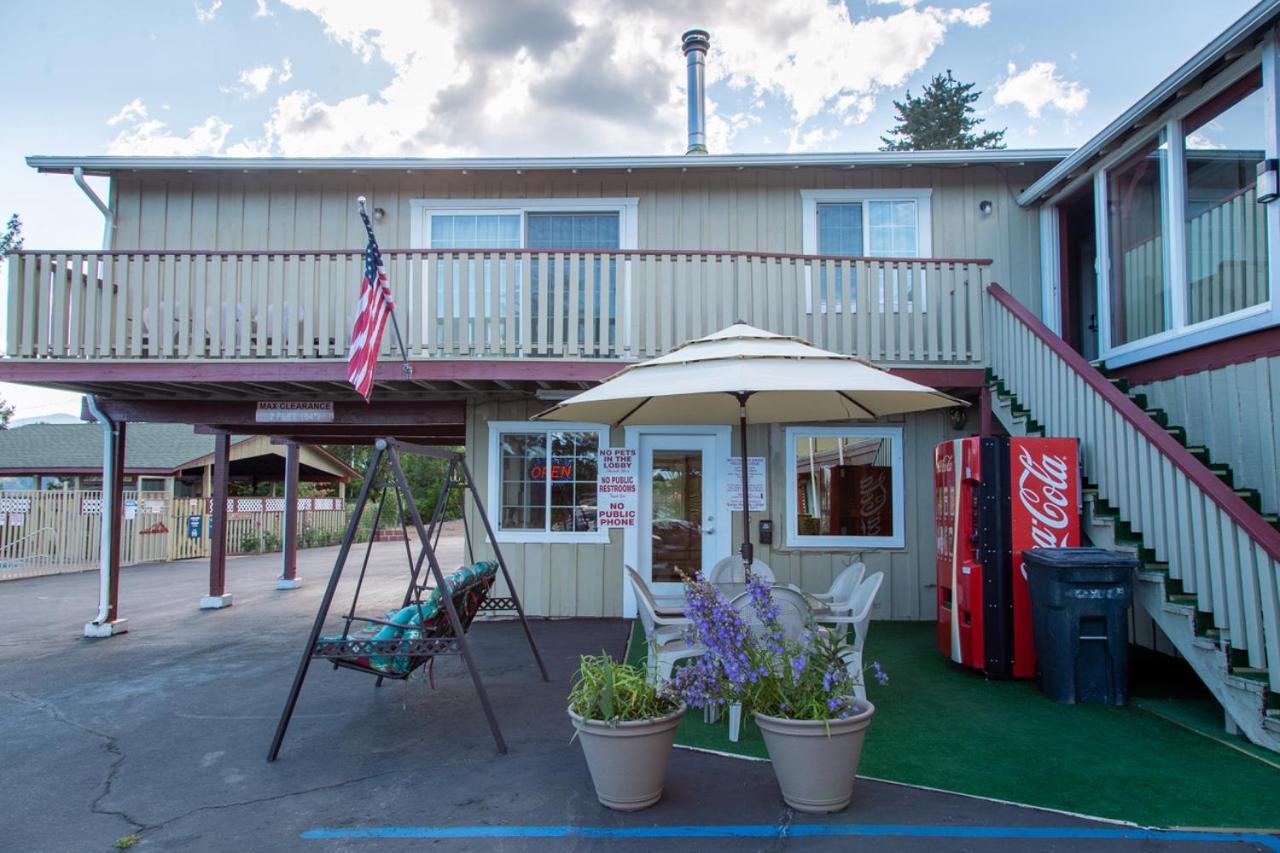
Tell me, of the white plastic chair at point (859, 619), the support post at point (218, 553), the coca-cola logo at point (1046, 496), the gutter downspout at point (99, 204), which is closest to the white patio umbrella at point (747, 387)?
the white plastic chair at point (859, 619)

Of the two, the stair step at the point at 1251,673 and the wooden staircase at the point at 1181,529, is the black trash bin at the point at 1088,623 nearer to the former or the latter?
the wooden staircase at the point at 1181,529

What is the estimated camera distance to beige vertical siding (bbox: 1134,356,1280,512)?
5.60 m

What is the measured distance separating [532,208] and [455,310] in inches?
73.1

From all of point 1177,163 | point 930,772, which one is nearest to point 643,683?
point 930,772

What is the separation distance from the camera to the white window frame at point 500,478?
913cm

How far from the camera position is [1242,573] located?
15.2 feet

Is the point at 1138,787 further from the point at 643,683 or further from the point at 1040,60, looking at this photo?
the point at 1040,60

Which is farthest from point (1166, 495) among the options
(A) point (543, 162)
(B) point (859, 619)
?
(A) point (543, 162)

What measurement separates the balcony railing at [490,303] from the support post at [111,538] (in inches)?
62.7

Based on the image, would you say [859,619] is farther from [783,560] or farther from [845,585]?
[783,560]

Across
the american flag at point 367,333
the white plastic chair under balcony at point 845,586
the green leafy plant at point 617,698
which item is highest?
the american flag at point 367,333

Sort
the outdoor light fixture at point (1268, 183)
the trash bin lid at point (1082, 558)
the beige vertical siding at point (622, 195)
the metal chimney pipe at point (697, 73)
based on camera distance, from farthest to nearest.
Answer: the metal chimney pipe at point (697, 73) → the beige vertical siding at point (622, 195) → the outdoor light fixture at point (1268, 183) → the trash bin lid at point (1082, 558)

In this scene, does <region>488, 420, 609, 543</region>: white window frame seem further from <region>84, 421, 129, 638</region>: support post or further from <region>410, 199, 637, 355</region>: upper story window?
<region>84, 421, 129, 638</region>: support post

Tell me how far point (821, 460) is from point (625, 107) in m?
10.4
